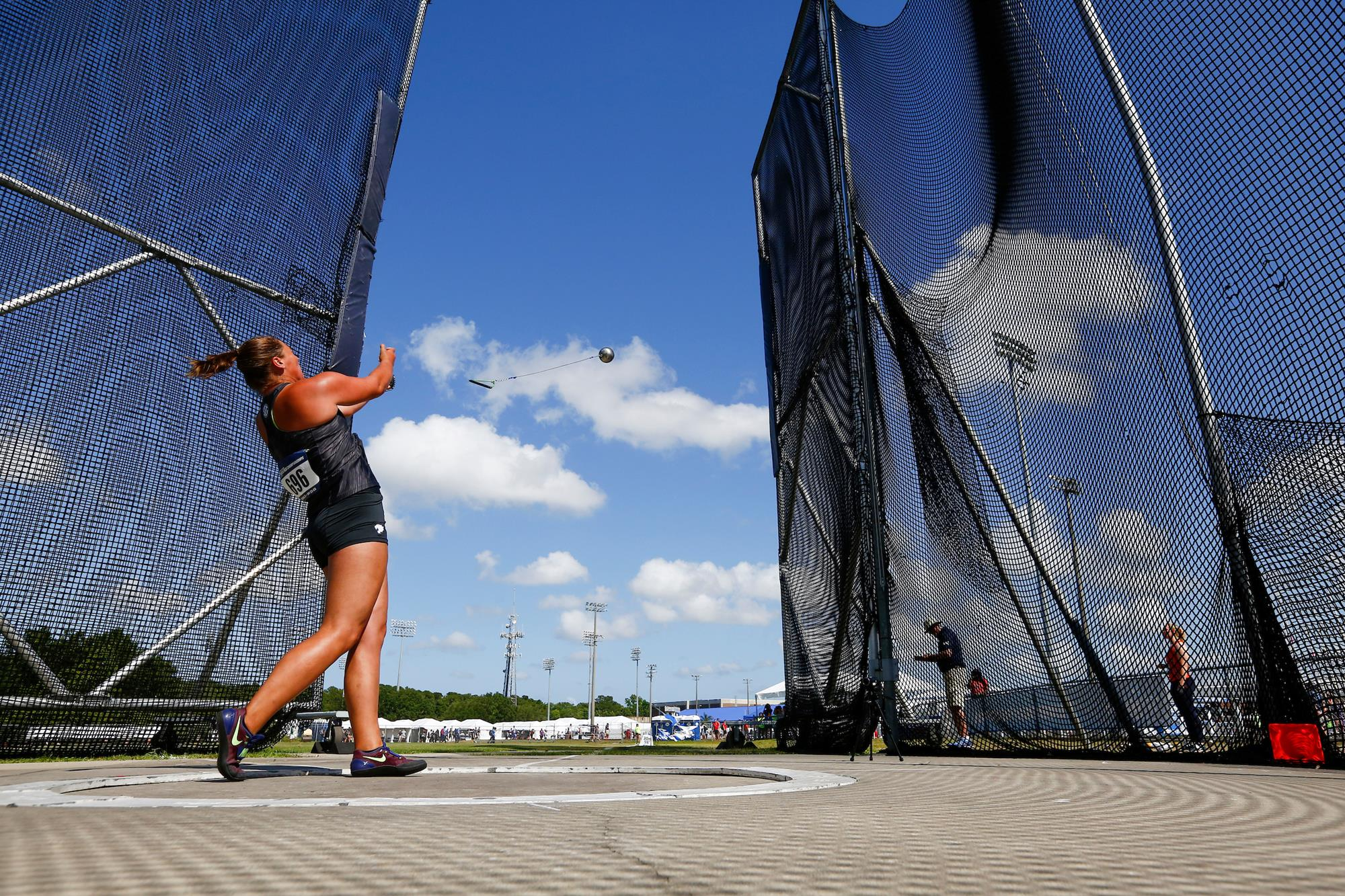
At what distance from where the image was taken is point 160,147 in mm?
4746

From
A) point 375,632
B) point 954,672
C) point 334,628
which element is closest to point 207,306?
point 375,632

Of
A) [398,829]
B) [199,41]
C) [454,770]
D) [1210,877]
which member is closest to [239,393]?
[199,41]

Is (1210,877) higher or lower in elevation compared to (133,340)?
lower

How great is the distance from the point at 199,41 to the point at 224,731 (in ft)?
14.1

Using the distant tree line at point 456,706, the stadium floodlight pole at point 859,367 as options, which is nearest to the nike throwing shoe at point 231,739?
the stadium floodlight pole at point 859,367

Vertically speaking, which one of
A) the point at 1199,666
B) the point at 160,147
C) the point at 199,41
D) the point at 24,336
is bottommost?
the point at 1199,666

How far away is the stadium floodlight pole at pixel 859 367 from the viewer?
6074 millimetres

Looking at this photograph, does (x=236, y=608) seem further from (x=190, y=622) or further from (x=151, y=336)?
(x=151, y=336)

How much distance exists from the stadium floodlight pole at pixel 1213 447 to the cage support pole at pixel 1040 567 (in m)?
0.82

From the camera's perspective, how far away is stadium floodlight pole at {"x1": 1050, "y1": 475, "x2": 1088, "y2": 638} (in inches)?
181

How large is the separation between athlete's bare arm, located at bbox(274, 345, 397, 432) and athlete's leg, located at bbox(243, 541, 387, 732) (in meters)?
0.51

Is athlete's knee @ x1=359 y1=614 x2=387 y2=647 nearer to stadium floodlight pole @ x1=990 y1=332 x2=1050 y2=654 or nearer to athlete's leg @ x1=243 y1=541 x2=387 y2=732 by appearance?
athlete's leg @ x1=243 y1=541 x2=387 y2=732

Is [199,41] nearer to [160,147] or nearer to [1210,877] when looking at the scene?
[160,147]

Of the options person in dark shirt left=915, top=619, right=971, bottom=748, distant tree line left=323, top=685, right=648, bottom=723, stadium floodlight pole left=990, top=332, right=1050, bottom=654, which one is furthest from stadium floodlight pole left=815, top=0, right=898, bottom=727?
distant tree line left=323, top=685, right=648, bottom=723
